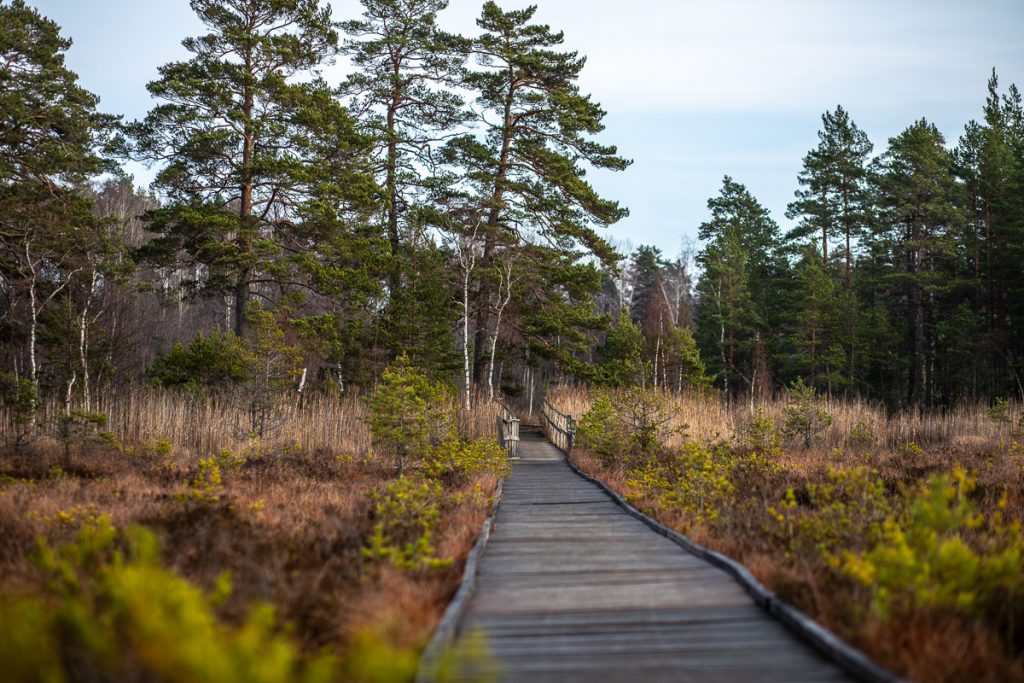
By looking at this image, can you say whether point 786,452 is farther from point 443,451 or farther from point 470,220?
point 470,220

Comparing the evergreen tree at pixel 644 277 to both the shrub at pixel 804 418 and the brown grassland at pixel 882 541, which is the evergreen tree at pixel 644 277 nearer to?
the shrub at pixel 804 418

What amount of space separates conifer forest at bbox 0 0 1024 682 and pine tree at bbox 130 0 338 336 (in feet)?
0.34

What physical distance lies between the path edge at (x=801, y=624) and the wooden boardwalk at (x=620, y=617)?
2.3 inches

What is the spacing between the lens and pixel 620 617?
160 inches

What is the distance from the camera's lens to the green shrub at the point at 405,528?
5.07 m

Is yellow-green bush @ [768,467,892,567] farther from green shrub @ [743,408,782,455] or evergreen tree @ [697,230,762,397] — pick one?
evergreen tree @ [697,230,762,397]

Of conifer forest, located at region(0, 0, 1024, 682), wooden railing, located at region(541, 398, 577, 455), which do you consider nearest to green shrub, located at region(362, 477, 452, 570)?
conifer forest, located at region(0, 0, 1024, 682)

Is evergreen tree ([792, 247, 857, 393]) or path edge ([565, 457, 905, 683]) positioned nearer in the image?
path edge ([565, 457, 905, 683])

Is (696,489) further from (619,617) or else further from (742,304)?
(742,304)

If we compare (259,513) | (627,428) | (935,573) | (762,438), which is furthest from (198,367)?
(935,573)

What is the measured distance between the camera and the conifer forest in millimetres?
3832

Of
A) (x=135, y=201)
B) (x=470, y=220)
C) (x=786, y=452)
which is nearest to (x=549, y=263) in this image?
(x=470, y=220)

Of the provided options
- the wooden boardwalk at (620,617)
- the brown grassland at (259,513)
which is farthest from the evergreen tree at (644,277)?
the wooden boardwalk at (620,617)

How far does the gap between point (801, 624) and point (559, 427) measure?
14.4 m
